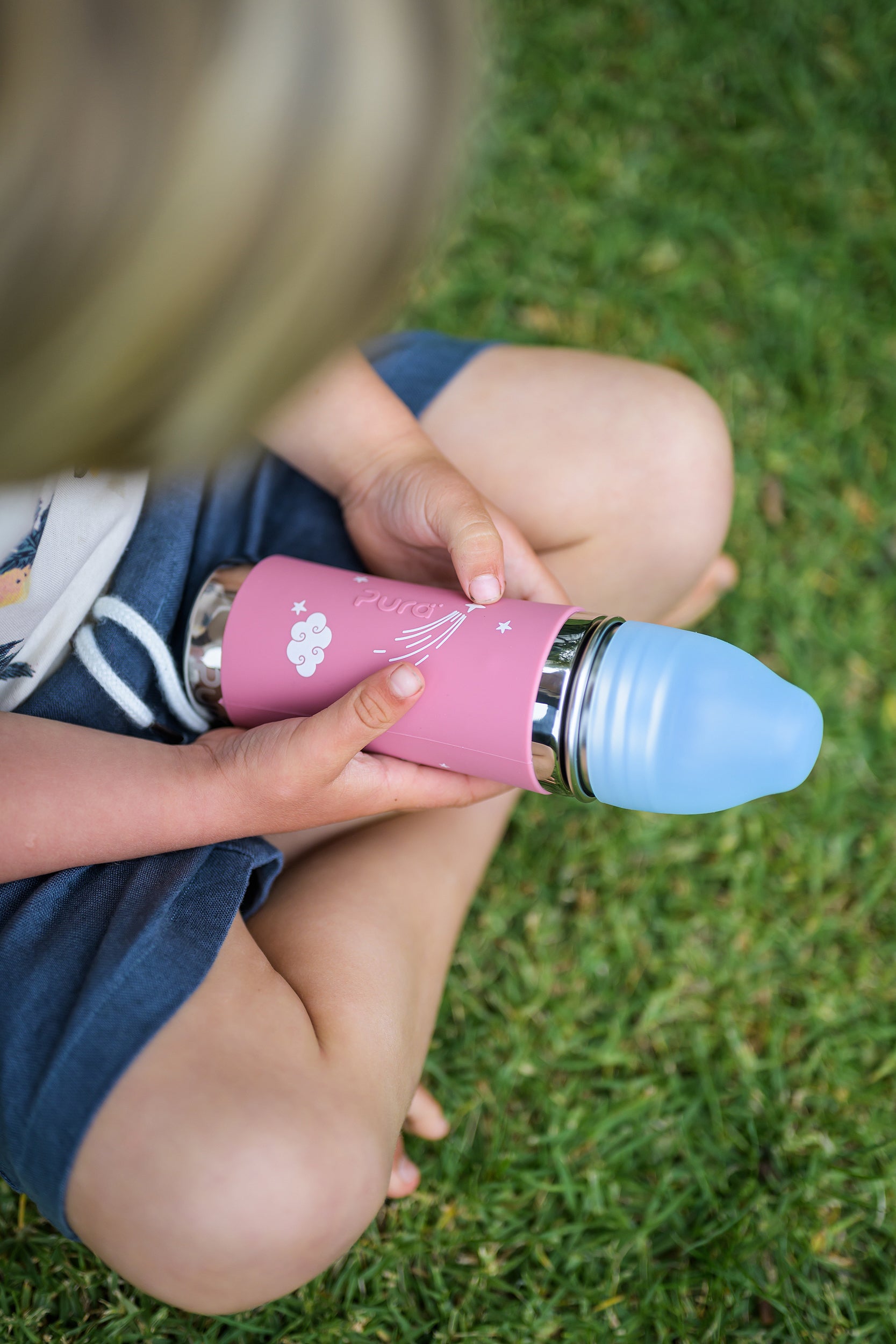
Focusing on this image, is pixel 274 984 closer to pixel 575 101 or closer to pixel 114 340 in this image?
pixel 114 340

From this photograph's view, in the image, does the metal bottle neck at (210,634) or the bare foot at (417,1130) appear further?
the bare foot at (417,1130)

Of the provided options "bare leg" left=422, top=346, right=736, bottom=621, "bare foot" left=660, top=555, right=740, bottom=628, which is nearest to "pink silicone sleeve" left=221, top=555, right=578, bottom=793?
"bare leg" left=422, top=346, right=736, bottom=621

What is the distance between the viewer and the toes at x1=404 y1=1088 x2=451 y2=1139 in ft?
3.37

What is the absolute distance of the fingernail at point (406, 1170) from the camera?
995 mm

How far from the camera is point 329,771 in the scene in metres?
0.76

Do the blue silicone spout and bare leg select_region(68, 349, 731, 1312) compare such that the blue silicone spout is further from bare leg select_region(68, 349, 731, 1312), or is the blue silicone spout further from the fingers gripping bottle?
bare leg select_region(68, 349, 731, 1312)

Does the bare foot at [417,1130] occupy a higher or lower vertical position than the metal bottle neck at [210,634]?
lower

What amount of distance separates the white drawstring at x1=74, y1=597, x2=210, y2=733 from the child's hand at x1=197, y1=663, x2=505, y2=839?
51 millimetres

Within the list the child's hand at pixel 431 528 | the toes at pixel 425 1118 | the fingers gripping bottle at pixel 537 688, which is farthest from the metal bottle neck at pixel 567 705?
the toes at pixel 425 1118

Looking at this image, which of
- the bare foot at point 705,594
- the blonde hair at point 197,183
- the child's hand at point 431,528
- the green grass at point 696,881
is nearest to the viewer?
the blonde hair at point 197,183

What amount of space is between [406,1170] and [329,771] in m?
0.47

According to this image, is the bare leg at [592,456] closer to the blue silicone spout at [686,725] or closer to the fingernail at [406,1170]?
the blue silicone spout at [686,725]

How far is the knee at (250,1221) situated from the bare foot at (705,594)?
711mm

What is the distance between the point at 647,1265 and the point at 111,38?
1.05m
